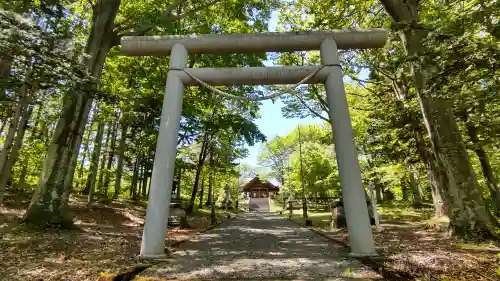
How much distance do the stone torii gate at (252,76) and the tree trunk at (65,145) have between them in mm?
2688

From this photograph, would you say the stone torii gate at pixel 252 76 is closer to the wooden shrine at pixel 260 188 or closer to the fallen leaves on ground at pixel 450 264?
the fallen leaves on ground at pixel 450 264

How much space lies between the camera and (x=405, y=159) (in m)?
14.1

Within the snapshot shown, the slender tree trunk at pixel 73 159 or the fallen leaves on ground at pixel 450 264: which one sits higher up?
the slender tree trunk at pixel 73 159

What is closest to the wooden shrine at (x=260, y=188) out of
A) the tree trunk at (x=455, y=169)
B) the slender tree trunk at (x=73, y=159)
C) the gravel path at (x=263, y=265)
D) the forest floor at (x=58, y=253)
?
the forest floor at (x=58, y=253)

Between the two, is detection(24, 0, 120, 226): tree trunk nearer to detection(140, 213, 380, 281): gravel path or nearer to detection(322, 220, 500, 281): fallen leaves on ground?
detection(140, 213, 380, 281): gravel path

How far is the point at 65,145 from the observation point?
24.5 feet

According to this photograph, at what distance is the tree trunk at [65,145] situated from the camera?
6.96 m

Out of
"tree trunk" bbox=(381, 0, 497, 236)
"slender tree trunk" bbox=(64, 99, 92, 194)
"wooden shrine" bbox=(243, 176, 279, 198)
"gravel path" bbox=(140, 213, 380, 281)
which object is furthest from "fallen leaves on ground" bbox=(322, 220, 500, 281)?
"wooden shrine" bbox=(243, 176, 279, 198)

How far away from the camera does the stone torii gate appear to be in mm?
4578

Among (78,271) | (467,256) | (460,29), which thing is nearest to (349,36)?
(460,29)

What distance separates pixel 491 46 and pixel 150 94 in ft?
40.9

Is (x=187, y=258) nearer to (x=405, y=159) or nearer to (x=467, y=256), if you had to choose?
(x=467, y=256)

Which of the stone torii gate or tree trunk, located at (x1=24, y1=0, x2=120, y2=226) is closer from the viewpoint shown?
the stone torii gate

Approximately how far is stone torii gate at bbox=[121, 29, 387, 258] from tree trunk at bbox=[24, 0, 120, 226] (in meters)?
2.69
